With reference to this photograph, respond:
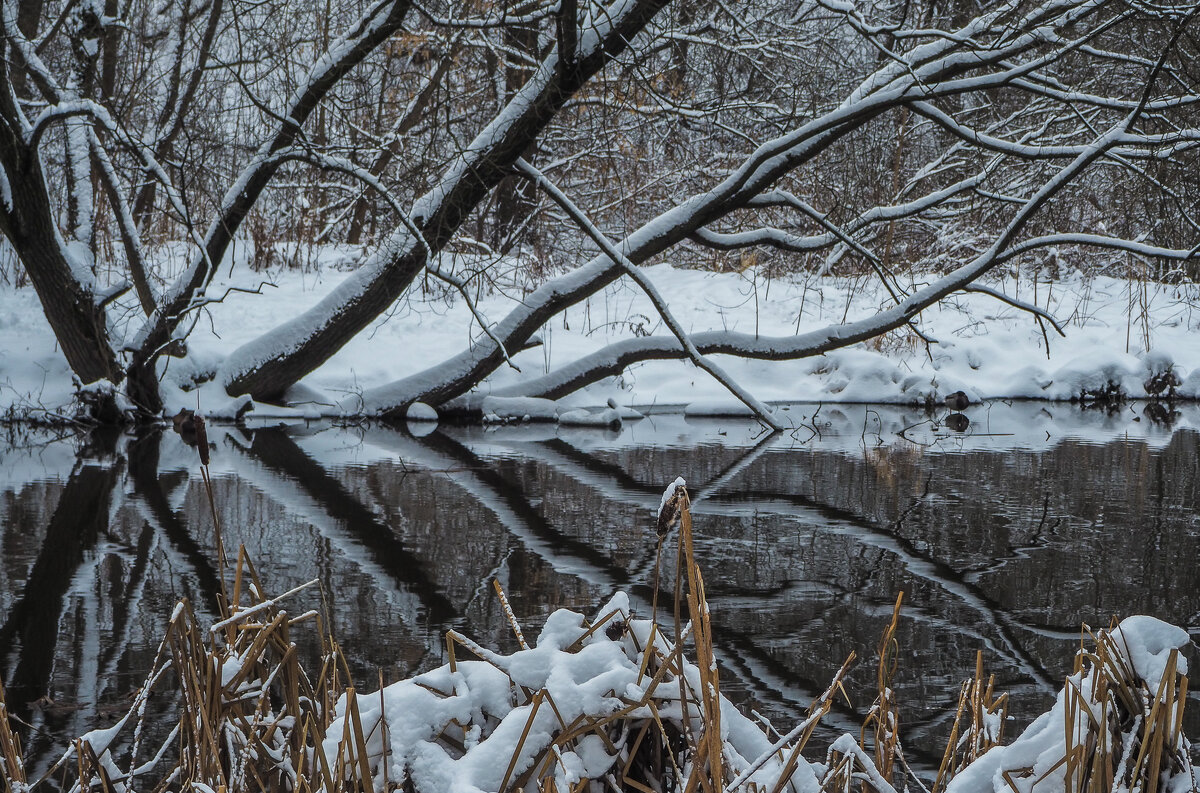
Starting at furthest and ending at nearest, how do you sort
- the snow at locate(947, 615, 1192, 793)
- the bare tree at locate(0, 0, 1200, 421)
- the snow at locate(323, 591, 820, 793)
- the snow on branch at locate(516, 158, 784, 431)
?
the snow on branch at locate(516, 158, 784, 431) < the bare tree at locate(0, 0, 1200, 421) < the snow at locate(947, 615, 1192, 793) < the snow at locate(323, 591, 820, 793)

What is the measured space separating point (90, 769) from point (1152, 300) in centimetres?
1392

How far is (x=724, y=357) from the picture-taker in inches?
464

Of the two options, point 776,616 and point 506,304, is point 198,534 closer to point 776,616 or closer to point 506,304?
point 776,616

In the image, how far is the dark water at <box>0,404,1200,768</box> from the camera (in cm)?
338

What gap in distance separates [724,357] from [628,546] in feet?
22.8

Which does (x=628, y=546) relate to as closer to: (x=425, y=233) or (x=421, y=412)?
(x=425, y=233)

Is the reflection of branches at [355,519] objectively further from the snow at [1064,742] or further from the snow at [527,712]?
the snow at [1064,742]

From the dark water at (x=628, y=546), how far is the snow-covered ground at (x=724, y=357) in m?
1.81

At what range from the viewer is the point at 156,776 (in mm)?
2607

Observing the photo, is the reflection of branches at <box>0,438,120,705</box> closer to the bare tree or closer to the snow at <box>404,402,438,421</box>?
the bare tree

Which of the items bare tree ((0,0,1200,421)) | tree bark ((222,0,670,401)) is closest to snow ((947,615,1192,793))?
bare tree ((0,0,1200,421))

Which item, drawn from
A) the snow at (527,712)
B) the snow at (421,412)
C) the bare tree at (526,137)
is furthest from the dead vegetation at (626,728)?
the snow at (421,412)

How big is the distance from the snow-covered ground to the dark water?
71.2 inches

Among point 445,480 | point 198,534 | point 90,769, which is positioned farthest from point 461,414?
point 90,769
